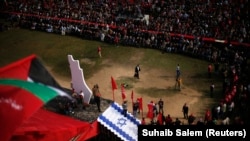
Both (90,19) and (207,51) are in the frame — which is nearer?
(207,51)

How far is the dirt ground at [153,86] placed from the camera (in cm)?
2909

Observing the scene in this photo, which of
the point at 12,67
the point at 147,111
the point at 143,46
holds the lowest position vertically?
the point at 147,111

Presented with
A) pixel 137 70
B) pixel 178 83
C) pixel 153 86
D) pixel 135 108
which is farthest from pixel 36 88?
pixel 137 70

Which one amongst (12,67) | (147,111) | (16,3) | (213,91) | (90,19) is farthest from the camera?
(16,3)

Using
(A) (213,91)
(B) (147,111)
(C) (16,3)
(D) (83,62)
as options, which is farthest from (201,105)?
(C) (16,3)

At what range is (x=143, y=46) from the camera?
129 feet

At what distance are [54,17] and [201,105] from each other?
2366cm

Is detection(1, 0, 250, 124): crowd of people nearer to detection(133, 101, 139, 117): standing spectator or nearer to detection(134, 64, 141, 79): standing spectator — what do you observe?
detection(134, 64, 141, 79): standing spectator

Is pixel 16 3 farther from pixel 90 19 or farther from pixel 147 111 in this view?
pixel 147 111

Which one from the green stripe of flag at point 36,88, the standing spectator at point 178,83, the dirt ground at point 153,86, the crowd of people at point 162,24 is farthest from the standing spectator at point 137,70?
the green stripe of flag at point 36,88

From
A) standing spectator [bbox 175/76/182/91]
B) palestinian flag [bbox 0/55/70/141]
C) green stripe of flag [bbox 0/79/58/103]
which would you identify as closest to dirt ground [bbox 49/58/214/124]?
standing spectator [bbox 175/76/182/91]

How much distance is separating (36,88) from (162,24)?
1107 inches

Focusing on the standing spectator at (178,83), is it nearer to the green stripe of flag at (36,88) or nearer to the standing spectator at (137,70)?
the standing spectator at (137,70)

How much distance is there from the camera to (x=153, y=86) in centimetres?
3275
